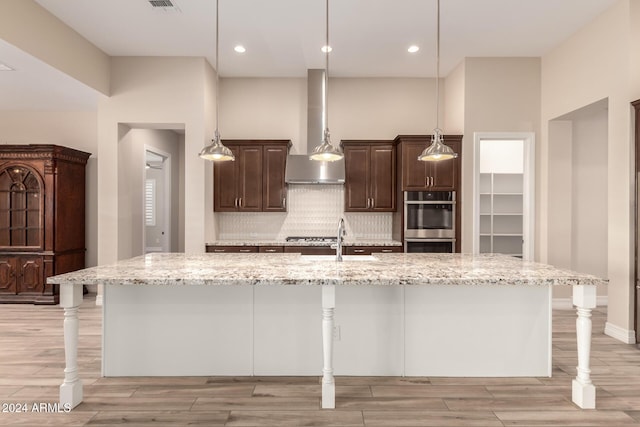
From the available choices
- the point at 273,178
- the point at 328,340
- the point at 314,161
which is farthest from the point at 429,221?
the point at 328,340

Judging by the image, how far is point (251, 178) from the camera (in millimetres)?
5754

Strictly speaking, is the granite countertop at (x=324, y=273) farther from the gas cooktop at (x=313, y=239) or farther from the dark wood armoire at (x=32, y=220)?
the dark wood armoire at (x=32, y=220)

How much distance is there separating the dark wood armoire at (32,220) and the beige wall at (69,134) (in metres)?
0.55

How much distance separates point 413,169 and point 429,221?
0.73 meters

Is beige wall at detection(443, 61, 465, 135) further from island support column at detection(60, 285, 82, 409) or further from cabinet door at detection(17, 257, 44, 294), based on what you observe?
cabinet door at detection(17, 257, 44, 294)

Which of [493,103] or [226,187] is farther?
[226,187]

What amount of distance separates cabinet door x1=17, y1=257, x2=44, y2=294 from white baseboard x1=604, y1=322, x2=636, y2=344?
707 centimetres

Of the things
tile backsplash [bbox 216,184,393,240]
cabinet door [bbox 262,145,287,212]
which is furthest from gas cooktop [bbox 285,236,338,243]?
cabinet door [bbox 262,145,287,212]

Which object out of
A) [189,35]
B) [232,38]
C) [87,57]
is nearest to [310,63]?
[232,38]

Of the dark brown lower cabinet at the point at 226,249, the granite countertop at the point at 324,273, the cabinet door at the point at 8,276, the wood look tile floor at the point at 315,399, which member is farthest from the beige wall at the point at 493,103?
the cabinet door at the point at 8,276

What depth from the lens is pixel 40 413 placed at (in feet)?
8.34

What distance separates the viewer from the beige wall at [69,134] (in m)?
6.39

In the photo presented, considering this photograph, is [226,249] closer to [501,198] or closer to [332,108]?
[332,108]

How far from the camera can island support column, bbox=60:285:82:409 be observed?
8.38ft
